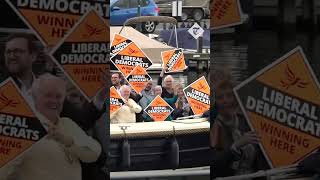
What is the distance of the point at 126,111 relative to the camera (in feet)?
34.5

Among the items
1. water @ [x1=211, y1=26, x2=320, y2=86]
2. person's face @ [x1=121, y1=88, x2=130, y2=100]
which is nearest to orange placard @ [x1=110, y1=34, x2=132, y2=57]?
person's face @ [x1=121, y1=88, x2=130, y2=100]

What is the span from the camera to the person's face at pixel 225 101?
11.2 ft

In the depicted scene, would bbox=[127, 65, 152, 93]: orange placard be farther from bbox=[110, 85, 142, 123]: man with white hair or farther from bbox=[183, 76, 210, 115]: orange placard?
bbox=[110, 85, 142, 123]: man with white hair

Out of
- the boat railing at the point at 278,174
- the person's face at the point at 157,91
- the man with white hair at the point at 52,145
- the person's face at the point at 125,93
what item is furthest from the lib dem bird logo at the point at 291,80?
the person's face at the point at 157,91

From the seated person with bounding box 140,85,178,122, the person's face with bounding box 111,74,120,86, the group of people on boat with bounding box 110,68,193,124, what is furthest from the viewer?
the person's face with bounding box 111,74,120,86

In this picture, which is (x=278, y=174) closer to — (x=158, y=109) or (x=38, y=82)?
(x=38, y=82)

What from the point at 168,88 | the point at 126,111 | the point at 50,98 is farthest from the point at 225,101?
the point at 168,88

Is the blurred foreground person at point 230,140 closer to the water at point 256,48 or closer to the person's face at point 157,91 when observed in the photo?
the water at point 256,48

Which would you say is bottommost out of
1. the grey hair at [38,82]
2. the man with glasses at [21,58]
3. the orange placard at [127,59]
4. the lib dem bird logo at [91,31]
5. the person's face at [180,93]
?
the person's face at [180,93]

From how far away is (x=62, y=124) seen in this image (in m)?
3.51

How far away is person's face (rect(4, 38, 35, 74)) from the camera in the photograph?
339 cm

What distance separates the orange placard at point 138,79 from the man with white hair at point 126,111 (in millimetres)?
964

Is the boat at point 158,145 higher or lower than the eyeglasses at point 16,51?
lower

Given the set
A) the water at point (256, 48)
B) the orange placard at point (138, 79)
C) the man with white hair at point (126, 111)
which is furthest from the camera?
the orange placard at point (138, 79)
